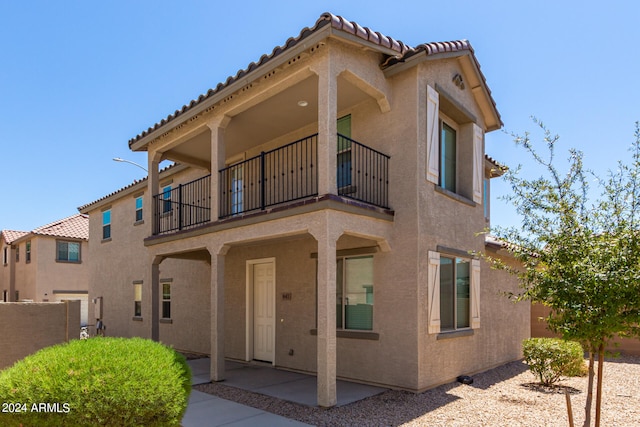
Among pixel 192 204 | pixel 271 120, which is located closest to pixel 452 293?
pixel 271 120

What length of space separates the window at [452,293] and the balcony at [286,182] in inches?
73.4

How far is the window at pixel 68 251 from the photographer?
26141 millimetres

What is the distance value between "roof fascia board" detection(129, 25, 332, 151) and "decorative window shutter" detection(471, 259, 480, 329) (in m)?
6.37

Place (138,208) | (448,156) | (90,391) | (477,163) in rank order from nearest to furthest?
1. (90,391)
2. (448,156)
3. (477,163)
4. (138,208)

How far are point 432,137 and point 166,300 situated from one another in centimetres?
1120

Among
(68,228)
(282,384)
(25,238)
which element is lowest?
(282,384)

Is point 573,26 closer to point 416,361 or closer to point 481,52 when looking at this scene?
point 481,52

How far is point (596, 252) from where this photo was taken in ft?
15.4

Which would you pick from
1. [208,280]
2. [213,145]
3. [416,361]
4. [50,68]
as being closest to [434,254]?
[416,361]

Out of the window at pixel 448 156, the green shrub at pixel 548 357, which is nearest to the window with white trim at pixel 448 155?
the window at pixel 448 156

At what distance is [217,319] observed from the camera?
9555mm

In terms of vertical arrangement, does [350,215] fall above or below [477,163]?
below

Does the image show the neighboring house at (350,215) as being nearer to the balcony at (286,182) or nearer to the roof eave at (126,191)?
the balcony at (286,182)

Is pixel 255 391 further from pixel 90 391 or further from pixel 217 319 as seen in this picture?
pixel 90 391
